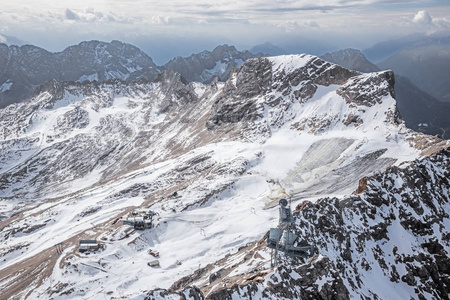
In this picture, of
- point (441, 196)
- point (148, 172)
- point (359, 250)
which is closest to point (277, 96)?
point (148, 172)

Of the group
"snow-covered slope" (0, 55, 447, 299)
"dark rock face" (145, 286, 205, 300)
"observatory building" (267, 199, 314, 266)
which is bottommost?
"snow-covered slope" (0, 55, 447, 299)

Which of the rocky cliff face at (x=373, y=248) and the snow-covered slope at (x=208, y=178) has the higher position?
the rocky cliff face at (x=373, y=248)

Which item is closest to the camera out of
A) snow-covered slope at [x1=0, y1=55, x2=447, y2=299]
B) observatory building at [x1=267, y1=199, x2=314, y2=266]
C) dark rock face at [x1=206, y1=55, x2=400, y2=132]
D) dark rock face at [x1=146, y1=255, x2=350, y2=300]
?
dark rock face at [x1=146, y1=255, x2=350, y2=300]

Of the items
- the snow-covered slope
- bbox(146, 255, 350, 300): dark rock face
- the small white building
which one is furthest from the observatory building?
the small white building

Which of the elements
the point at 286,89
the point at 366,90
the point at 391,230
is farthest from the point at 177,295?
the point at 286,89

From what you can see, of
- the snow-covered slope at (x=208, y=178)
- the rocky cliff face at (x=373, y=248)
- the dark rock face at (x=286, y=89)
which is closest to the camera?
the rocky cliff face at (x=373, y=248)

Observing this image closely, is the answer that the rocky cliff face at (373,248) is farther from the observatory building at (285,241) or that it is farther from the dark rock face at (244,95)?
the dark rock face at (244,95)

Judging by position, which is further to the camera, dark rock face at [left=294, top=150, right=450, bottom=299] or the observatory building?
dark rock face at [left=294, top=150, right=450, bottom=299]

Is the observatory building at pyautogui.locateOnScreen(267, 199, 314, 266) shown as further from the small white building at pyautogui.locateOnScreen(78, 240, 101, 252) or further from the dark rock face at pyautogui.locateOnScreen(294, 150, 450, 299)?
the small white building at pyautogui.locateOnScreen(78, 240, 101, 252)

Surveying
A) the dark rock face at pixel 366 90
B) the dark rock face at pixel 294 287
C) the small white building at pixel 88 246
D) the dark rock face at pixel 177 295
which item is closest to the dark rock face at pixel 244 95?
the dark rock face at pixel 366 90

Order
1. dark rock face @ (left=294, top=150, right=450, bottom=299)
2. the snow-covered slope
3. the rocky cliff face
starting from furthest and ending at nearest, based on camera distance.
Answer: the snow-covered slope → dark rock face @ (left=294, top=150, right=450, bottom=299) → the rocky cliff face
